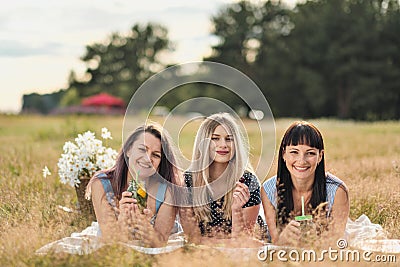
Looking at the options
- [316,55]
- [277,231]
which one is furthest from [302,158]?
[316,55]

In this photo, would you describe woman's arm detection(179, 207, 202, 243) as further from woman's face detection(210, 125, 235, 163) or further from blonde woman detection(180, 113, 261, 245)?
woman's face detection(210, 125, 235, 163)

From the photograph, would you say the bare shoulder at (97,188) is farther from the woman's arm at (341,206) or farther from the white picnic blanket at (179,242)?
the woman's arm at (341,206)

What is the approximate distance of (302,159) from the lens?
174 inches

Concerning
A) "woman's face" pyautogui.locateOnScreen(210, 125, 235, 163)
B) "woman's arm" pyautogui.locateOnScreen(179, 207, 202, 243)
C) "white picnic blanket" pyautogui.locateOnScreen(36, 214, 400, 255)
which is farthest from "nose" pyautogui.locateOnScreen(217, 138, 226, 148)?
"white picnic blanket" pyautogui.locateOnScreen(36, 214, 400, 255)

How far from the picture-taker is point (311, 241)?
3.86 metres

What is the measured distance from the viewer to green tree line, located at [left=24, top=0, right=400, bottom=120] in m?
33.0

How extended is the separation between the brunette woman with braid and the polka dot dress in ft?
0.34

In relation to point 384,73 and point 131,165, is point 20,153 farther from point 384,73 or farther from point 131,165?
point 384,73

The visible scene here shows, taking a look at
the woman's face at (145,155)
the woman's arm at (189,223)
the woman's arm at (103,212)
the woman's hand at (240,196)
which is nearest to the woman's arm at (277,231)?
the woman's hand at (240,196)

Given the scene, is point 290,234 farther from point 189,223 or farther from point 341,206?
point 189,223

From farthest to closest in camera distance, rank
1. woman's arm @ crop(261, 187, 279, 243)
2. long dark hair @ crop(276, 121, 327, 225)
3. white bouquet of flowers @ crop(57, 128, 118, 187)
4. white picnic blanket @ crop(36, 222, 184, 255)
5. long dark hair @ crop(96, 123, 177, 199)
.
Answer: white bouquet of flowers @ crop(57, 128, 118, 187) → long dark hair @ crop(96, 123, 177, 199) → long dark hair @ crop(276, 121, 327, 225) → woman's arm @ crop(261, 187, 279, 243) → white picnic blanket @ crop(36, 222, 184, 255)

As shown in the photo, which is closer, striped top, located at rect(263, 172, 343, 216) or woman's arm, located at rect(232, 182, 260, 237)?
woman's arm, located at rect(232, 182, 260, 237)

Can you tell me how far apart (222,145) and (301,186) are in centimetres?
71

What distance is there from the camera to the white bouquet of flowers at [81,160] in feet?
17.6
